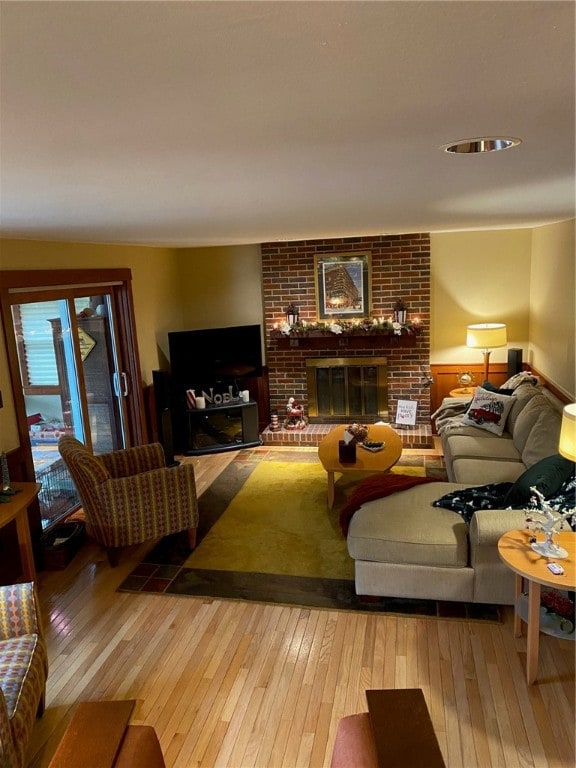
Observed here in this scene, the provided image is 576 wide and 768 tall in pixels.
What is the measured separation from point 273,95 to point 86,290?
13.9 feet

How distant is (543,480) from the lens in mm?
3195

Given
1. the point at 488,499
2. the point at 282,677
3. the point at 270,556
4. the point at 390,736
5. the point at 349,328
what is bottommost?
the point at 282,677

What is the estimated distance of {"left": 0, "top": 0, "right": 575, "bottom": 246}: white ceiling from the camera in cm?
68

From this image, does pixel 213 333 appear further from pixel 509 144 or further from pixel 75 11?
pixel 75 11

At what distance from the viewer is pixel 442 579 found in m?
3.18

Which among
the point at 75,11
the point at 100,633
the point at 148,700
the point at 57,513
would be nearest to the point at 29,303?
the point at 57,513

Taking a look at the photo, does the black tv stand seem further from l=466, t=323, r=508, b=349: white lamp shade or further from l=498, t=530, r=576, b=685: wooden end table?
l=498, t=530, r=576, b=685: wooden end table

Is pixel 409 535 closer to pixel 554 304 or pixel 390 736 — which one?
pixel 390 736

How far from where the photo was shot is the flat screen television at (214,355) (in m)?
6.16

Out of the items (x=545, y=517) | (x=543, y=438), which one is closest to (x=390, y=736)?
(x=545, y=517)

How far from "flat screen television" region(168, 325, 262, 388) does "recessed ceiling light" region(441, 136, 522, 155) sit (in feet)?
16.0

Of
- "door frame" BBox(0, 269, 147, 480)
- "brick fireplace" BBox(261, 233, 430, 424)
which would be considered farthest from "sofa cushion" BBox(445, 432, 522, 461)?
"door frame" BBox(0, 269, 147, 480)

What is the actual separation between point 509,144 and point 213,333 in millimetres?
5036

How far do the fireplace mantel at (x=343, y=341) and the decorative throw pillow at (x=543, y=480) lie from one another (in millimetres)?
3228
